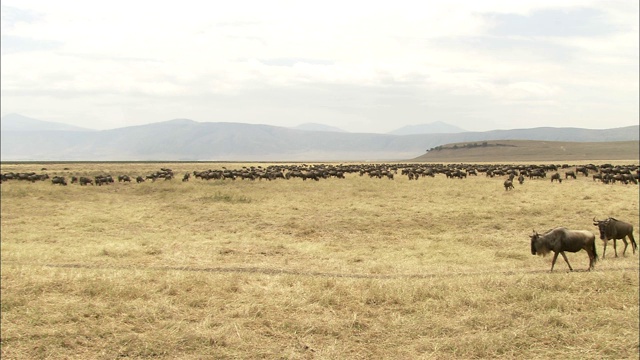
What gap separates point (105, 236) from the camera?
66.0ft

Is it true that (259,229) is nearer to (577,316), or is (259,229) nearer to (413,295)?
(413,295)

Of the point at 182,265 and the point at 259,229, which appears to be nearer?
the point at 182,265

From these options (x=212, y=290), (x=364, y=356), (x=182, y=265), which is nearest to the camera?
(x=364, y=356)

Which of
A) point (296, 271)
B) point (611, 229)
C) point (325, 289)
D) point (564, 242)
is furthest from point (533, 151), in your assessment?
point (325, 289)

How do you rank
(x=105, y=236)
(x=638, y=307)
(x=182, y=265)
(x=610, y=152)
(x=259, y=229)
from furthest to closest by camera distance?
(x=610, y=152)
(x=259, y=229)
(x=105, y=236)
(x=182, y=265)
(x=638, y=307)

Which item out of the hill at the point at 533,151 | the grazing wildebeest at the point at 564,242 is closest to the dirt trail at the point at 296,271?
the grazing wildebeest at the point at 564,242

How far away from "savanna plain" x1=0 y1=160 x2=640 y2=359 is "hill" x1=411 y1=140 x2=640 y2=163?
130m

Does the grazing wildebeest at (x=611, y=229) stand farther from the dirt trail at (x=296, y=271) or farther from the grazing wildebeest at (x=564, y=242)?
the dirt trail at (x=296, y=271)

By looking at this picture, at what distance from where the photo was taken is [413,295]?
10.4 m

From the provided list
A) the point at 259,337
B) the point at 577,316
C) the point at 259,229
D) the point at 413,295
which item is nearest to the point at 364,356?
the point at 259,337

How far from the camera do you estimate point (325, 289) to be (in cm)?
1097

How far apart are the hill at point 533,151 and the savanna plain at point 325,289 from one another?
130 m

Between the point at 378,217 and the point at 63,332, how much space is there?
16441 millimetres

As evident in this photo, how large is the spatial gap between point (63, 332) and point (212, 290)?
330 cm
